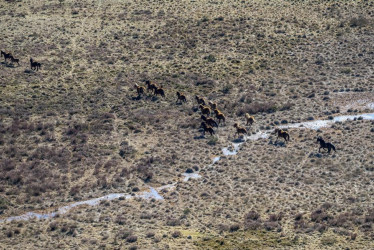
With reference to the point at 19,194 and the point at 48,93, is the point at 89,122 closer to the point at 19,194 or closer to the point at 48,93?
the point at 48,93

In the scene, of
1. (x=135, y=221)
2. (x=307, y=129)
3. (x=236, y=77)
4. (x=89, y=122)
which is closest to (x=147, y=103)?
(x=89, y=122)

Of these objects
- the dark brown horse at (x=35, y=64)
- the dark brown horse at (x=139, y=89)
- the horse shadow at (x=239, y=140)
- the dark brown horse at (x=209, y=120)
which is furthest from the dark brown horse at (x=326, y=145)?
the dark brown horse at (x=35, y=64)

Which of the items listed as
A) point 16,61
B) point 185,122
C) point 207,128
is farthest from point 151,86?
point 16,61

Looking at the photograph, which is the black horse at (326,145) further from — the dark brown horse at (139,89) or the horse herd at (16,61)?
the horse herd at (16,61)

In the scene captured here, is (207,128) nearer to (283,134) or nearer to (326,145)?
(283,134)

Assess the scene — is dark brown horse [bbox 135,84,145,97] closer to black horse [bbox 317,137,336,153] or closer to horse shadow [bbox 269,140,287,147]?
horse shadow [bbox 269,140,287,147]

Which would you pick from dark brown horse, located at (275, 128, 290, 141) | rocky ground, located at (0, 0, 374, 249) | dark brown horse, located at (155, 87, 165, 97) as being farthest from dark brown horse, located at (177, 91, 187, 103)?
dark brown horse, located at (275, 128, 290, 141)
